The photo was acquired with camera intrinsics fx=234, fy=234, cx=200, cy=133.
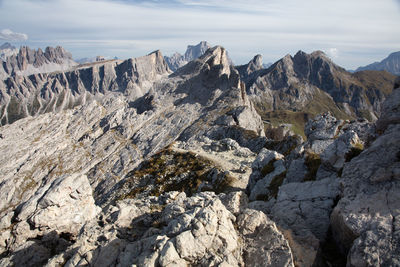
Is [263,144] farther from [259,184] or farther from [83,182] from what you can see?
[83,182]

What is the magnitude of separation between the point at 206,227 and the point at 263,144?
53.7 metres

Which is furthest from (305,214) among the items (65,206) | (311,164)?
(65,206)

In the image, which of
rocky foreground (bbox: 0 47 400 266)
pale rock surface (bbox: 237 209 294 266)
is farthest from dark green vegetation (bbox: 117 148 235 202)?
pale rock surface (bbox: 237 209 294 266)

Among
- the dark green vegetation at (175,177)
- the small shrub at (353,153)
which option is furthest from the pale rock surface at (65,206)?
the small shrub at (353,153)

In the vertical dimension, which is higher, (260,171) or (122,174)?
(260,171)

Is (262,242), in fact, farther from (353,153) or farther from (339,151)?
(339,151)

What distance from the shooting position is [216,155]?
5275 centimetres

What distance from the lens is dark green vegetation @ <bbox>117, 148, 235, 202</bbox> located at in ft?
127

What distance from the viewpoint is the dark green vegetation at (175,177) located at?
38.6 metres

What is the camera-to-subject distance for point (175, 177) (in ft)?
148

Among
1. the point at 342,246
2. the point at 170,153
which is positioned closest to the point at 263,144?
the point at 170,153

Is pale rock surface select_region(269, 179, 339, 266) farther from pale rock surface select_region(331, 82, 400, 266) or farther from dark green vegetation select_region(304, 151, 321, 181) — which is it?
dark green vegetation select_region(304, 151, 321, 181)

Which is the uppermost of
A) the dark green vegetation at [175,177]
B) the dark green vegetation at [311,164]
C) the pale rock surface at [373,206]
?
the pale rock surface at [373,206]

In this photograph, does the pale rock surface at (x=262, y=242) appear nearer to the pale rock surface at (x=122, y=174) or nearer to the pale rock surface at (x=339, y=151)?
the pale rock surface at (x=122, y=174)
